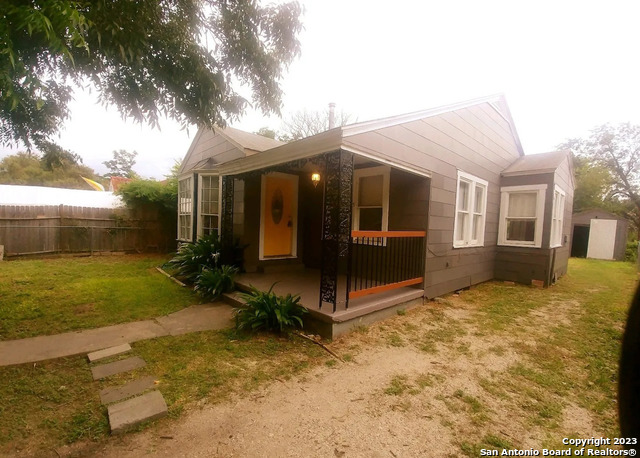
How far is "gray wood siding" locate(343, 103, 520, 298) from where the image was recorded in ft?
14.8

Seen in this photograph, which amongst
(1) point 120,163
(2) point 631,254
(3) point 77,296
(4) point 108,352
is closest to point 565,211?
(2) point 631,254

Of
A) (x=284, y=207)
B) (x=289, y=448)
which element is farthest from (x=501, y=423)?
(x=284, y=207)

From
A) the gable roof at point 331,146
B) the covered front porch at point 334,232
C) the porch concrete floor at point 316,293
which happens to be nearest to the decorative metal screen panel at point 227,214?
the covered front porch at point 334,232

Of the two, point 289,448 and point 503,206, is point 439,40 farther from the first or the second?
point 289,448

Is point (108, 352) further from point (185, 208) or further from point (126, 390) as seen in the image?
point (185, 208)

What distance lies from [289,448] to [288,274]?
14.5 feet

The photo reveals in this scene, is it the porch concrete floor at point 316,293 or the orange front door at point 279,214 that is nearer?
the porch concrete floor at point 316,293

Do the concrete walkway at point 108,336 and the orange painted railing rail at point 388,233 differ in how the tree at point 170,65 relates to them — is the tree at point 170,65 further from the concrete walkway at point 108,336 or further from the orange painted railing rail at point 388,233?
the concrete walkway at point 108,336

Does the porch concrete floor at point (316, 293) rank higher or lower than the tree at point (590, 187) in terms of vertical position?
lower

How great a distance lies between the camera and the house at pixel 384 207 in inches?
150

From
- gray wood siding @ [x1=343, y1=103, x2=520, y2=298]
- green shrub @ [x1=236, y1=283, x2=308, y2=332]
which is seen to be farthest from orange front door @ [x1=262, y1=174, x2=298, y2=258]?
gray wood siding @ [x1=343, y1=103, x2=520, y2=298]

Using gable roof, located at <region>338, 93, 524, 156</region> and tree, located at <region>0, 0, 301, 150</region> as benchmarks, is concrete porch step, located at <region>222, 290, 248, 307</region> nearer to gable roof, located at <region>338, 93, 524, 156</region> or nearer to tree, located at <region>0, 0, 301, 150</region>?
tree, located at <region>0, 0, 301, 150</region>

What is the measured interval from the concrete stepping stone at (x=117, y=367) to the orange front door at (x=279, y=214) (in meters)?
3.60

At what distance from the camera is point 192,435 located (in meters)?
1.91
